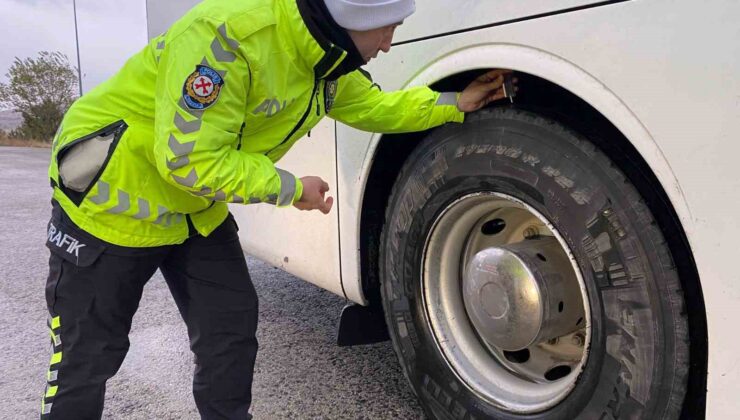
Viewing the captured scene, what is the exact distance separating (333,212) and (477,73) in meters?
0.79

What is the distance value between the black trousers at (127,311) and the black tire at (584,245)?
58 cm

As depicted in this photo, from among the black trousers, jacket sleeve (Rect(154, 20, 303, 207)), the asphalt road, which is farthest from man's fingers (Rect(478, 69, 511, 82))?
the asphalt road

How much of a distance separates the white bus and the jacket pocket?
828 mm

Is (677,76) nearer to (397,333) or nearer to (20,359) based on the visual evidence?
(397,333)

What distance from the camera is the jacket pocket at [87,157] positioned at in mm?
1562

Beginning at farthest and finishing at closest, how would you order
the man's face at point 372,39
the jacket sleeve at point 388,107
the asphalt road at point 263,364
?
the asphalt road at point 263,364 < the jacket sleeve at point 388,107 < the man's face at point 372,39

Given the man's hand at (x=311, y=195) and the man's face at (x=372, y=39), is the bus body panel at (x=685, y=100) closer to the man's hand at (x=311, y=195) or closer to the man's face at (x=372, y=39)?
the man's face at (x=372, y=39)

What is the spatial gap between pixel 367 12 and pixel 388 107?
1.50ft

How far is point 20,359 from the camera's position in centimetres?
275

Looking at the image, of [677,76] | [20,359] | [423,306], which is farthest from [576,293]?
[20,359]

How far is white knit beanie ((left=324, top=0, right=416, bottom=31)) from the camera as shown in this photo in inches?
55.0

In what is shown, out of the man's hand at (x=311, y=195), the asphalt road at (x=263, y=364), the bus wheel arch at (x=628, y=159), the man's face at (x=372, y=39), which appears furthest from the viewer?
the asphalt road at (x=263, y=364)

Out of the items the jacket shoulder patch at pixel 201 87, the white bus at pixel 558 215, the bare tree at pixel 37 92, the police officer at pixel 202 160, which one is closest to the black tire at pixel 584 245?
the white bus at pixel 558 215

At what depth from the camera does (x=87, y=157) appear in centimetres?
157
